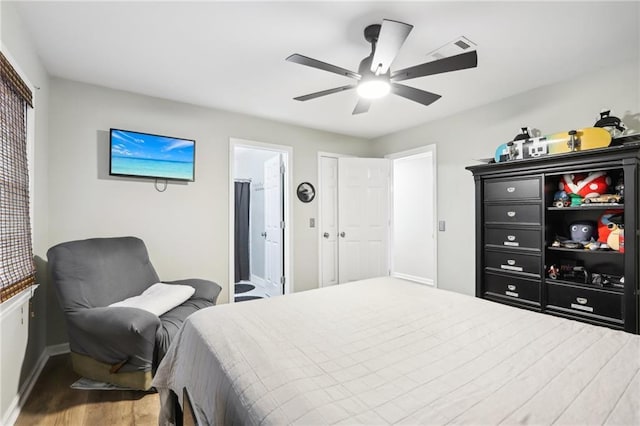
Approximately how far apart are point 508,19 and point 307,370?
90.9 inches

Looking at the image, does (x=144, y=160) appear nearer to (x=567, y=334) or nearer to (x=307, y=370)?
(x=307, y=370)

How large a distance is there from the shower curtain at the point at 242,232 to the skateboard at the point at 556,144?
4093 mm

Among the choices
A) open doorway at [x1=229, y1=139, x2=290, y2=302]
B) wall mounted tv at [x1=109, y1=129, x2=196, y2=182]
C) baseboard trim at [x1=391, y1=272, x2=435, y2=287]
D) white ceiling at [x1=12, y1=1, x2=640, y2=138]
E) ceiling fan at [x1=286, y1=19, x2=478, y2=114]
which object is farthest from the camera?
baseboard trim at [x1=391, y1=272, x2=435, y2=287]

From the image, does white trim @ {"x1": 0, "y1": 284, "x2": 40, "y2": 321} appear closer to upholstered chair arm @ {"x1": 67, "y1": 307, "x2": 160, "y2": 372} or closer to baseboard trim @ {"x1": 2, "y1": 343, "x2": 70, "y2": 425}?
upholstered chair arm @ {"x1": 67, "y1": 307, "x2": 160, "y2": 372}

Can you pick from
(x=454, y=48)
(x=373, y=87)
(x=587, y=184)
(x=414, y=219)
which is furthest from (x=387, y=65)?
(x=414, y=219)

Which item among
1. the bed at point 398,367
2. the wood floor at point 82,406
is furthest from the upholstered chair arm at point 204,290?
the bed at point 398,367

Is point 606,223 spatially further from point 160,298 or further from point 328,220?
point 160,298

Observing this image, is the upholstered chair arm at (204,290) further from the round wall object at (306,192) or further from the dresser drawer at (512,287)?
the dresser drawer at (512,287)

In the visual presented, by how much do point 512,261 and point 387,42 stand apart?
2269 millimetres

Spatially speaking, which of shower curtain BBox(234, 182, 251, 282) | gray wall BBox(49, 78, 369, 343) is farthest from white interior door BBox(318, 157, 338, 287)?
shower curtain BBox(234, 182, 251, 282)

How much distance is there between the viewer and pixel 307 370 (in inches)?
41.1

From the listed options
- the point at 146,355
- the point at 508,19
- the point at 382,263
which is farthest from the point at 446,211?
the point at 146,355

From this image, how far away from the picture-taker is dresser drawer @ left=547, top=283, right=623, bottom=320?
2.17m

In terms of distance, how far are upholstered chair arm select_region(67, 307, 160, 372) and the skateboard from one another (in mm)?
3263
